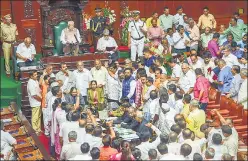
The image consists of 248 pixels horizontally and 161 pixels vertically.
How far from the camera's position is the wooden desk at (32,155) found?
10688mm

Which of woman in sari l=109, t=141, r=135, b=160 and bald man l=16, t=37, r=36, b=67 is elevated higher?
bald man l=16, t=37, r=36, b=67

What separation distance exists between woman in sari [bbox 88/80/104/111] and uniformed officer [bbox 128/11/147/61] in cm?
306

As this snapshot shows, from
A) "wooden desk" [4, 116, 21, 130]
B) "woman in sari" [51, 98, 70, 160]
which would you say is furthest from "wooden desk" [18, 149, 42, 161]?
"wooden desk" [4, 116, 21, 130]

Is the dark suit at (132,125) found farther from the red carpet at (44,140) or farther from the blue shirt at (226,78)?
the blue shirt at (226,78)

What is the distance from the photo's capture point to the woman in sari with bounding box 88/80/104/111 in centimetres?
1283

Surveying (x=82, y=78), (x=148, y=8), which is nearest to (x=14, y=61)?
(x=82, y=78)

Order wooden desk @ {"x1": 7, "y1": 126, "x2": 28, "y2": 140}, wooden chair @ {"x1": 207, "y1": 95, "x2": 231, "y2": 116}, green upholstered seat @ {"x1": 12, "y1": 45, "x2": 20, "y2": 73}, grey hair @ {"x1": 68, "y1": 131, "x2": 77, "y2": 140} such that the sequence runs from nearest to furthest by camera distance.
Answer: grey hair @ {"x1": 68, "y1": 131, "x2": 77, "y2": 140} → wooden desk @ {"x1": 7, "y1": 126, "x2": 28, "y2": 140} → wooden chair @ {"x1": 207, "y1": 95, "x2": 231, "y2": 116} → green upholstered seat @ {"x1": 12, "y1": 45, "x2": 20, "y2": 73}

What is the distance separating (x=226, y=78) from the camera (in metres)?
12.7

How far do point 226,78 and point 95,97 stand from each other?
10.1ft

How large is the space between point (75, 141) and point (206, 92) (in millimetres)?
3820

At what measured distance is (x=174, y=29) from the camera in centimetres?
1598

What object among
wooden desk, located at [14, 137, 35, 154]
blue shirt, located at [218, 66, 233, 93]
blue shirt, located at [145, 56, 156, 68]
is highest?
blue shirt, located at [145, 56, 156, 68]

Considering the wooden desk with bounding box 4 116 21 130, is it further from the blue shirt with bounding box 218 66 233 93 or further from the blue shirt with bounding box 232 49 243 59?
the blue shirt with bounding box 232 49 243 59

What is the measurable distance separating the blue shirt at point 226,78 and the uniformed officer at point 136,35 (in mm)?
3622
